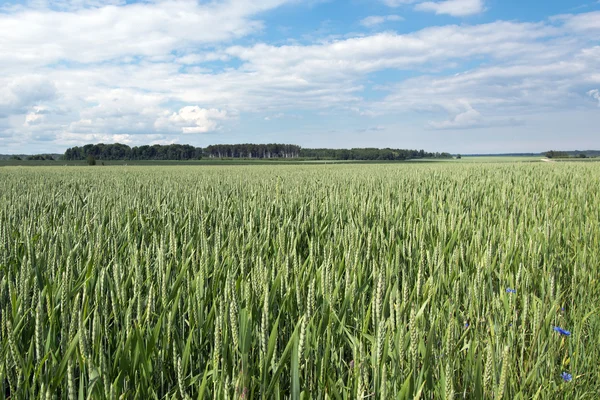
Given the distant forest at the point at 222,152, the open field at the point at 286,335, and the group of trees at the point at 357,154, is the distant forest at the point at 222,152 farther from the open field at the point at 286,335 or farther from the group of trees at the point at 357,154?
the open field at the point at 286,335

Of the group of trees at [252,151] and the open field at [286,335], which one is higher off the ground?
the group of trees at [252,151]

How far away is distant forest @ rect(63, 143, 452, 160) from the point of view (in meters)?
84.9

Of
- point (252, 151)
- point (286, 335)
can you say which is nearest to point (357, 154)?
point (252, 151)

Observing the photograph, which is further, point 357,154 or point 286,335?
point 357,154

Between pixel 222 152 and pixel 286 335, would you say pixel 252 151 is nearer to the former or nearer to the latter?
pixel 222 152

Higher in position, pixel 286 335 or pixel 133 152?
pixel 133 152

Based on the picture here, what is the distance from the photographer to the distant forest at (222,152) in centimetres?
8494

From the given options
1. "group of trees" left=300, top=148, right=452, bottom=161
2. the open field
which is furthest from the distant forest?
the open field

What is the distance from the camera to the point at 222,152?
92062 millimetres

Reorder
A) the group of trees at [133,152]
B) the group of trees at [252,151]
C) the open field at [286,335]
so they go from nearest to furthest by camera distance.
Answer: the open field at [286,335] < the group of trees at [133,152] < the group of trees at [252,151]

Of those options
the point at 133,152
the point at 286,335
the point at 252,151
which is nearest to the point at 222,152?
the point at 252,151

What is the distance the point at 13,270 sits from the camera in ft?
8.34

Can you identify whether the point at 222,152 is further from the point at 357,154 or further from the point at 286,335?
the point at 286,335

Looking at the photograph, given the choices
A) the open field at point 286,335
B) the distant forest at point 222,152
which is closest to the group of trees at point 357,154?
the distant forest at point 222,152
